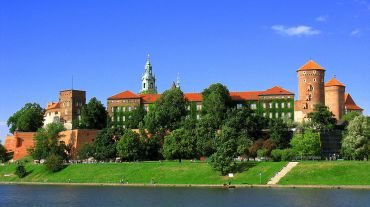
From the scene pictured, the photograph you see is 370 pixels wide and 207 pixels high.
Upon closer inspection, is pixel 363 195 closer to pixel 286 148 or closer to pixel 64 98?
pixel 286 148

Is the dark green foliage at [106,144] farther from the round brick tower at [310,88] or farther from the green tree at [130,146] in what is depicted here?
the round brick tower at [310,88]

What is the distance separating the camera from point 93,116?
9325 centimetres

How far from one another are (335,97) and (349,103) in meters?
10.4

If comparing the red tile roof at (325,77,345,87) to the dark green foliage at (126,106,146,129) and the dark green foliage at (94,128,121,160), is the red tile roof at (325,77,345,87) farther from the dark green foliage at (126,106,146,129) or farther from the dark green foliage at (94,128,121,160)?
the dark green foliage at (94,128,121,160)

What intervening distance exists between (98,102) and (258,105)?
2342cm

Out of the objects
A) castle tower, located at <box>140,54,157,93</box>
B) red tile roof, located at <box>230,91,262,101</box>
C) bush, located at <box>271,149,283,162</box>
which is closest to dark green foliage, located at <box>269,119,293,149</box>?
bush, located at <box>271,149,283,162</box>

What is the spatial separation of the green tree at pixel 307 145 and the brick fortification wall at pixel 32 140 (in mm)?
29976

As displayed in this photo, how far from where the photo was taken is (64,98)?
102 m

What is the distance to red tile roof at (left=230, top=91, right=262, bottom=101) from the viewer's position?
3620 inches

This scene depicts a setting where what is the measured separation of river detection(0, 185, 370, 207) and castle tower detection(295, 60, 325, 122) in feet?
118

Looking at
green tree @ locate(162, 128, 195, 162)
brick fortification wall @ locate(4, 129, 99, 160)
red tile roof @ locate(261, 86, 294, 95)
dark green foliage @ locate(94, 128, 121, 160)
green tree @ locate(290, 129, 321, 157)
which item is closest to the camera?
green tree @ locate(290, 129, 321, 157)

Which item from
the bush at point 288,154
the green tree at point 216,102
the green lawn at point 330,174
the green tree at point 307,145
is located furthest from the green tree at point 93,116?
the green lawn at point 330,174

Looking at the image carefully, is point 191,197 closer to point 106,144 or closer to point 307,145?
point 307,145

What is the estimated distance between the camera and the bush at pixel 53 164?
244ft
